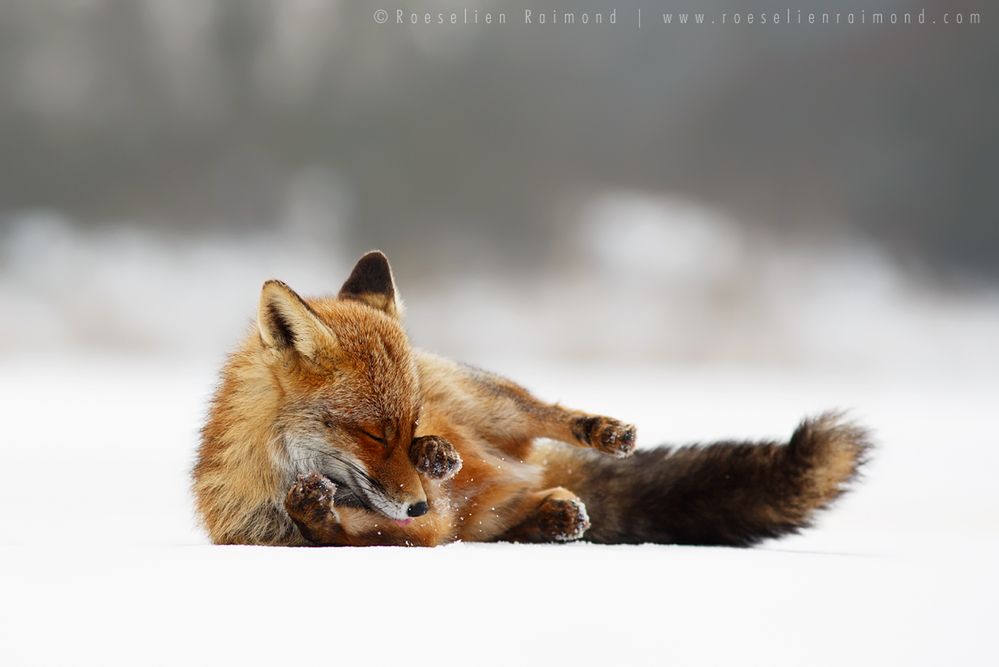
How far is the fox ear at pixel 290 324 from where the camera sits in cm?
264

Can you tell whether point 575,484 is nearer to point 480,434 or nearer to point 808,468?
point 480,434

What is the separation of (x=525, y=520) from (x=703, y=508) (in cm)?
63

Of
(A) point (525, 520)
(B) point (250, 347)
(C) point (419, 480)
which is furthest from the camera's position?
(A) point (525, 520)

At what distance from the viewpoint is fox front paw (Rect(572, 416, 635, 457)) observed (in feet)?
10.0

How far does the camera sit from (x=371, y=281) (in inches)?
132

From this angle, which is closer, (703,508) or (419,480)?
(419,480)

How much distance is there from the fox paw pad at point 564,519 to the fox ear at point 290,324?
97 centimetres

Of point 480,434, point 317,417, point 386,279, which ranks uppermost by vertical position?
point 386,279

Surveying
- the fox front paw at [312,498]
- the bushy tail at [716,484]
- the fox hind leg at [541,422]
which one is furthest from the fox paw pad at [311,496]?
the bushy tail at [716,484]

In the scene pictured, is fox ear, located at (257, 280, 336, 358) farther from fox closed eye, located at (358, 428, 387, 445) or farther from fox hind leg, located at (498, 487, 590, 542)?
fox hind leg, located at (498, 487, 590, 542)

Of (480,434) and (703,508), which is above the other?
(480,434)

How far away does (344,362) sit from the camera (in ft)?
8.77

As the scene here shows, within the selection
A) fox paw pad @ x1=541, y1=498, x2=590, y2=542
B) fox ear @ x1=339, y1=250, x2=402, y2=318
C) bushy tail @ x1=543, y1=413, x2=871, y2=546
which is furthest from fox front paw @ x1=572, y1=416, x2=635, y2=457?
fox ear @ x1=339, y1=250, x2=402, y2=318

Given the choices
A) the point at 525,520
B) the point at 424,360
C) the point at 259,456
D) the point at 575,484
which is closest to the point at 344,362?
the point at 259,456
